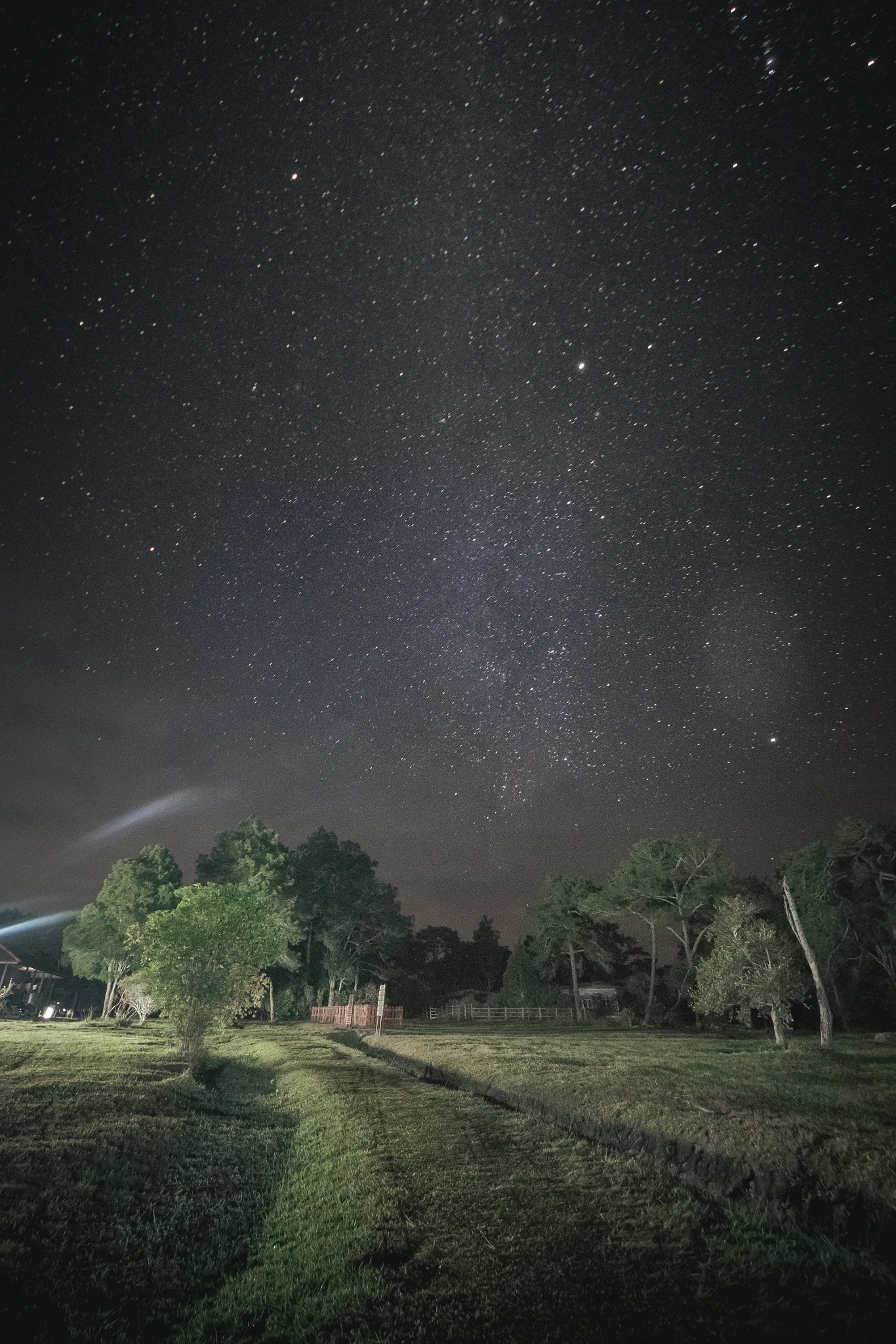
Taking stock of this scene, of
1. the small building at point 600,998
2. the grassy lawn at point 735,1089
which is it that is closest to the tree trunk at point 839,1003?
the small building at point 600,998

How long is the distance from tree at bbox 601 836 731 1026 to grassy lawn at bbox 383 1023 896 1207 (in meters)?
16.9

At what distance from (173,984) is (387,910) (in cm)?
4173

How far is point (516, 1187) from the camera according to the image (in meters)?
9.23

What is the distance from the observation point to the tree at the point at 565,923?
199 feet

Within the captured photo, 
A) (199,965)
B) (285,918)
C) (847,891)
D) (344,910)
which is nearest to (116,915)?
(285,918)

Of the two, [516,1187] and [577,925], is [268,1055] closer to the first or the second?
[516,1187]

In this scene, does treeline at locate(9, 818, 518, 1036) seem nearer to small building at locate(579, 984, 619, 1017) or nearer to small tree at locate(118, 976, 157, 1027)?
small tree at locate(118, 976, 157, 1027)

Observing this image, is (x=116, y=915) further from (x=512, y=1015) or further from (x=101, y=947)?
(x=512, y=1015)

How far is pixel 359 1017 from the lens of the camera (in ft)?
158

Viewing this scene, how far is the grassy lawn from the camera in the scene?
994 cm

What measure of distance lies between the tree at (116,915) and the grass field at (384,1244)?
4224 cm

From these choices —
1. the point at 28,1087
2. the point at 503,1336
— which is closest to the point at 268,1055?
the point at 28,1087

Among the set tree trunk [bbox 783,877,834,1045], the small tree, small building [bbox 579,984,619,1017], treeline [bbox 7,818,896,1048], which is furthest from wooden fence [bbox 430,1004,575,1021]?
tree trunk [bbox 783,877,834,1045]

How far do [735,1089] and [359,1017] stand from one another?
3828 centimetres
